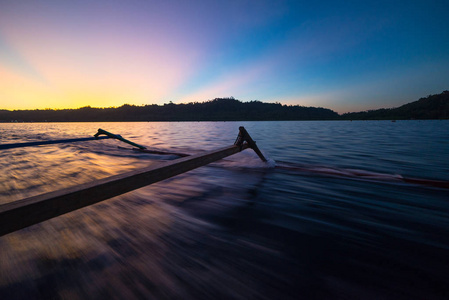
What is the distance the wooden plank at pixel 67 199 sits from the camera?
3.65 ft

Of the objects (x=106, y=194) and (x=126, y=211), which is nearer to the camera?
(x=106, y=194)

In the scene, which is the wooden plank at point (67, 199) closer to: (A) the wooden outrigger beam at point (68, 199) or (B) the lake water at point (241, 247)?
(A) the wooden outrigger beam at point (68, 199)

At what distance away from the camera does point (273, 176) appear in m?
5.23

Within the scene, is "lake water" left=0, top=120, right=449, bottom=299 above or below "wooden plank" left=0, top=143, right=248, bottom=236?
below

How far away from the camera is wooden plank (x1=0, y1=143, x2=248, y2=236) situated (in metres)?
1.11

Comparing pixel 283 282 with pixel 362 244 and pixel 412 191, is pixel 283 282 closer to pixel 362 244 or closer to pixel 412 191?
pixel 362 244

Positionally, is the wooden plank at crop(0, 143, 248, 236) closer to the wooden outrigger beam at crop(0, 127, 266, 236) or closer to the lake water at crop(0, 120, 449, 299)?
the wooden outrigger beam at crop(0, 127, 266, 236)

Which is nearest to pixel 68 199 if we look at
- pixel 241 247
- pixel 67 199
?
pixel 67 199

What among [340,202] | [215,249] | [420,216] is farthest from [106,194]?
[420,216]

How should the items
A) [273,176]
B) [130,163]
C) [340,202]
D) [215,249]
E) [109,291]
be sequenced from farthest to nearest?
[130,163], [273,176], [340,202], [215,249], [109,291]

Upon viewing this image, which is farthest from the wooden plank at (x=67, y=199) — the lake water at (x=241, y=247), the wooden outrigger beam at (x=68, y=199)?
the lake water at (x=241, y=247)

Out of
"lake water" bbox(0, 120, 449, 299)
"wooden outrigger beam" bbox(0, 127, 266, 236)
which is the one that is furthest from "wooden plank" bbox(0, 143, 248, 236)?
"lake water" bbox(0, 120, 449, 299)

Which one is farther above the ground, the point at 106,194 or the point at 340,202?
the point at 106,194

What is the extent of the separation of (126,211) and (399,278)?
3.48 meters
